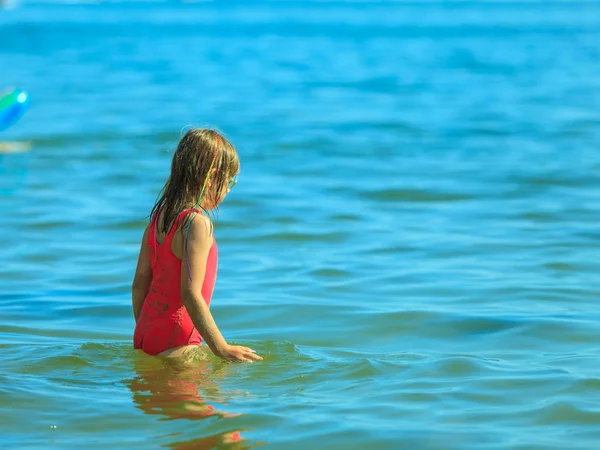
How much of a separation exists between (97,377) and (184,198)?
38.1 inches

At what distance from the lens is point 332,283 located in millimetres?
6449

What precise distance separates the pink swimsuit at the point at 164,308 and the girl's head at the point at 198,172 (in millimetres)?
145

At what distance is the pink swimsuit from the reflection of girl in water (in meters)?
0.10

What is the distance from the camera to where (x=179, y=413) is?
400 cm

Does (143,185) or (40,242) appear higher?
(143,185)

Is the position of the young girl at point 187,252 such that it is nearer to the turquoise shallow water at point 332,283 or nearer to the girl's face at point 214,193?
the girl's face at point 214,193

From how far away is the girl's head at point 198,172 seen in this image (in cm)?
405

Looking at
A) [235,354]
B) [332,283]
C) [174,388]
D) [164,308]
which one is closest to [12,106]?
[332,283]

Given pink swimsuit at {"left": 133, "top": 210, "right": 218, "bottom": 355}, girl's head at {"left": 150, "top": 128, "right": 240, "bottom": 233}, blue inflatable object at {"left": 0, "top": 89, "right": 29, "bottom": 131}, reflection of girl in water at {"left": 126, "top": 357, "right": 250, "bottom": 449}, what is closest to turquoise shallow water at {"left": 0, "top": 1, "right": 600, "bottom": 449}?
reflection of girl in water at {"left": 126, "top": 357, "right": 250, "bottom": 449}

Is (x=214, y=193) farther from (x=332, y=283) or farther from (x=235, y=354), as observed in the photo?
(x=332, y=283)

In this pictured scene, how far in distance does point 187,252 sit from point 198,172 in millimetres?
325

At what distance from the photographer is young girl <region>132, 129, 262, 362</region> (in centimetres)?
405

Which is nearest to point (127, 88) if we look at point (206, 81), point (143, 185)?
point (206, 81)

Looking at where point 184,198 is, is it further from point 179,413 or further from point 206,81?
point 206,81
